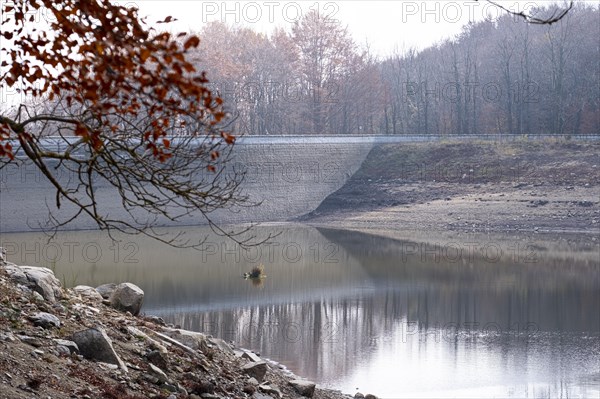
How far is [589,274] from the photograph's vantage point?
936 inches

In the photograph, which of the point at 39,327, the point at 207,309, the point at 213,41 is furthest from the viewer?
the point at 213,41

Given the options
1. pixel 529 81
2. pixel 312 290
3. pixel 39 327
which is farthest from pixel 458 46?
pixel 39 327

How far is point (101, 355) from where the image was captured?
8.15 meters

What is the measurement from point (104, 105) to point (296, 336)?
1178cm

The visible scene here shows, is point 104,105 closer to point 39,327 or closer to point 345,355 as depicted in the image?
point 39,327

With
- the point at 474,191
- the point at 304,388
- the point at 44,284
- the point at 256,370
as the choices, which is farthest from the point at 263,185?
the point at 44,284

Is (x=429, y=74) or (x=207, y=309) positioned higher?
(x=429, y=74)

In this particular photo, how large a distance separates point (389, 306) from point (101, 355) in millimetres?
11922

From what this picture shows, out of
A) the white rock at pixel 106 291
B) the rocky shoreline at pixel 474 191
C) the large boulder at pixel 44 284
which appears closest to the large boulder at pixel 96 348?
the large boulder at pixel 44 284

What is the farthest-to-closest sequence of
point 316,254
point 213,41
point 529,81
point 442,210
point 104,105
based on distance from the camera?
point 213,41 → point 529,81 → point 442,210 → point 316,254 → point 104,105

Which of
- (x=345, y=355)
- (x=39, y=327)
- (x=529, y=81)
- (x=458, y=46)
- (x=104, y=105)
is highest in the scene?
(x=458, y=46)

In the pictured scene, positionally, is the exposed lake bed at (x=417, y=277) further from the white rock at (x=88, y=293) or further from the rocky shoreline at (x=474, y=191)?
the white rock at (x=88, y=293)

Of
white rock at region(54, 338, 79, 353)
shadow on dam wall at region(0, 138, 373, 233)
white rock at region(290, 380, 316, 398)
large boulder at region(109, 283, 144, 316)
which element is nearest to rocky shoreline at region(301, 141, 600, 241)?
shadow on dam wall at region(0, 138, 373, 233)

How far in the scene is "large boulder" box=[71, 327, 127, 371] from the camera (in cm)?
815
